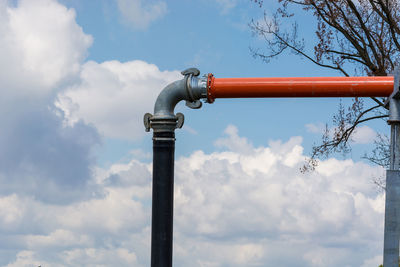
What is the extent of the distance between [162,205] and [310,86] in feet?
10.1

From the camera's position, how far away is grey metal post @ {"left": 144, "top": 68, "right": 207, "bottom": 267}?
8.78 m

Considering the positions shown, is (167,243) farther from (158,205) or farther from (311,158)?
(311,158)

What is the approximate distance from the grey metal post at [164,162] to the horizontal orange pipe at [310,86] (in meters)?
0.62

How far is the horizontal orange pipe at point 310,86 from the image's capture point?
8641mm

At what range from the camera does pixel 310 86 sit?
870cm

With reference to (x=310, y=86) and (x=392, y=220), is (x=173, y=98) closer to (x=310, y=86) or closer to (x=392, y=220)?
(x=310, y=86)

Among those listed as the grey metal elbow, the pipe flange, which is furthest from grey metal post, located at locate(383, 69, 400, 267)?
the pipe flange

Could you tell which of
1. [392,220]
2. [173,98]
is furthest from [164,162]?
[392,220]

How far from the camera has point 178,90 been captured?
9039 mm

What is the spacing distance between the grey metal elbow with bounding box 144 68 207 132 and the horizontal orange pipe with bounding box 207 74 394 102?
1.10ft

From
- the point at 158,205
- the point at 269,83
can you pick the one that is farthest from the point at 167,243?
the point at 269,83

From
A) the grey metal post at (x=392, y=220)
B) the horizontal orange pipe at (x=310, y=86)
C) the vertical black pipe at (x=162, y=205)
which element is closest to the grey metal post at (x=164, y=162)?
the vertical black pipe at (x=162, y=205)

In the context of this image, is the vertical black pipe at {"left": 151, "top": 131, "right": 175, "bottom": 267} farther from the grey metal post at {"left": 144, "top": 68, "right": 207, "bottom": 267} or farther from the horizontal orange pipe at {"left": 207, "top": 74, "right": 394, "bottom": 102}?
the horizontal orange pipe at {"left": 207, "top": 74, "right": 394, "bottom": 102}

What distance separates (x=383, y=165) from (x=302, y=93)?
8775mm
